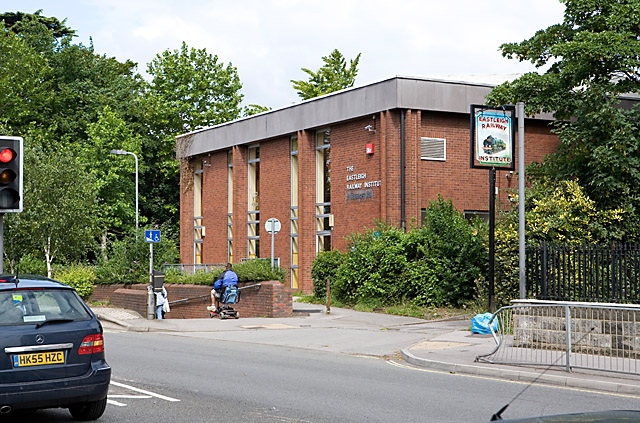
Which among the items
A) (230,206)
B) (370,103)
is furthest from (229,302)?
(230,206)

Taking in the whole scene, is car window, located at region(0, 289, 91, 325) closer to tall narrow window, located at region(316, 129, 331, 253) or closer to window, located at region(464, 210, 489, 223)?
window, located at region(464, 210, 489, 223)

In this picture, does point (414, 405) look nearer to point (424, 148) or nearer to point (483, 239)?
point (483, 239)

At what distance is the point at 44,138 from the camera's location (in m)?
52.7

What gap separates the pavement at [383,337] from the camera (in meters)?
12.2

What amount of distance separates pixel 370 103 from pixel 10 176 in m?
20.1

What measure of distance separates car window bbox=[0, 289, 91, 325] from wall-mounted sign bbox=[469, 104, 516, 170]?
11.9 metres

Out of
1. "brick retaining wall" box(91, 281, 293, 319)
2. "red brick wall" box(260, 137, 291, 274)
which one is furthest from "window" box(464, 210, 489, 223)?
"brick retaining wall" box(91, 281, 293, 319)

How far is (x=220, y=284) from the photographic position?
2647 centimetres

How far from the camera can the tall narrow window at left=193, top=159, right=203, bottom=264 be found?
45250 millimetres

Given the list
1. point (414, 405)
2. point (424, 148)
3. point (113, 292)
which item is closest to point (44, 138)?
point (113, 292)

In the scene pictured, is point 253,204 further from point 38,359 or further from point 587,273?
point 38,359

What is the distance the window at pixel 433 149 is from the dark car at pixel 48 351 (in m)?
22.6

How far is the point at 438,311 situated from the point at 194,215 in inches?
977

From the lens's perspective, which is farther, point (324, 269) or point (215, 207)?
point (215, 207)
